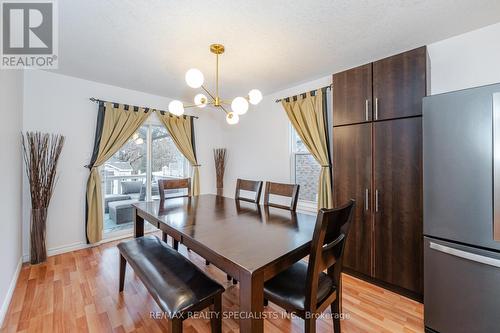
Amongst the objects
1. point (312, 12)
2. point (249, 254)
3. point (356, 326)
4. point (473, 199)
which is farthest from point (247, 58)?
point (356, 326)

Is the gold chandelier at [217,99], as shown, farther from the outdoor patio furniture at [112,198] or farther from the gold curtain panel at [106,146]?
the outdoor patio furniture at [112,198]

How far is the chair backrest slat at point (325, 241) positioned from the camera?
1.06 metres

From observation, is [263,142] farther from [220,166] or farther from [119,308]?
[119,308]

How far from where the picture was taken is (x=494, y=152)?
126 cm

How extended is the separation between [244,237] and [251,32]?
1734mm

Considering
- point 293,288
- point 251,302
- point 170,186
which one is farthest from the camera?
point 170,186

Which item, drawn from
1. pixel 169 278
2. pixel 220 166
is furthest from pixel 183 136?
pixel 169 278

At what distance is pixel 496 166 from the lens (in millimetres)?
1247

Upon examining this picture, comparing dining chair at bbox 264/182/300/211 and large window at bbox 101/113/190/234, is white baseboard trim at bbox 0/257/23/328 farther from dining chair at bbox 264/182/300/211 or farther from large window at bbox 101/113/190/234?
dining chair at bbox 264/182/300/211

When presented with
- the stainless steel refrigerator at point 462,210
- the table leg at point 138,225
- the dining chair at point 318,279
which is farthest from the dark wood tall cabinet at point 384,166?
the table leg at point 138,225

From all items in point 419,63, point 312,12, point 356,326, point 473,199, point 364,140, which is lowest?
point 356,326

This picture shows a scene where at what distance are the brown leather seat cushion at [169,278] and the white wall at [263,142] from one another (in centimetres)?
213

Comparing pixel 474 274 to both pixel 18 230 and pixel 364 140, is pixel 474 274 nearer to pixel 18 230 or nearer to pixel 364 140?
pixel 364 140

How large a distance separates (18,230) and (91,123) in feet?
5.07
